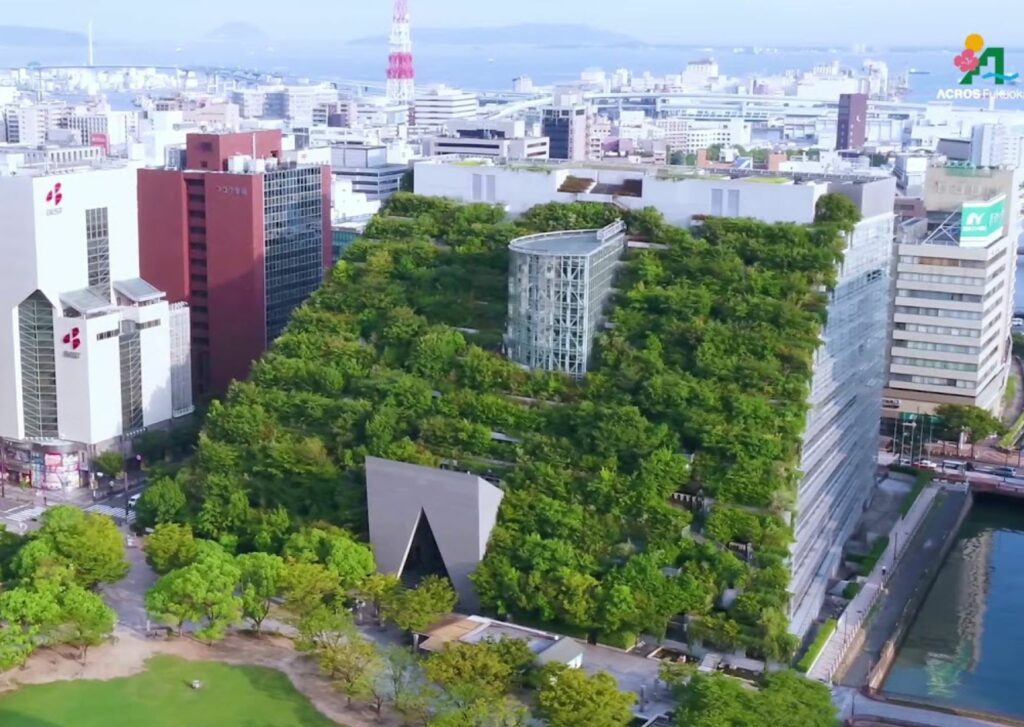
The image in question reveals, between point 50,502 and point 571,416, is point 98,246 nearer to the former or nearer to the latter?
point 50,502

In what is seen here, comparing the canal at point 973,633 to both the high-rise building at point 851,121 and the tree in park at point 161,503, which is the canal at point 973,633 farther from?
the high-rise building at point 851,121

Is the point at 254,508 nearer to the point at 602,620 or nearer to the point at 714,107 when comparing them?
the point at 602,620

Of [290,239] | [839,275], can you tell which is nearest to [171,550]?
[839,275]

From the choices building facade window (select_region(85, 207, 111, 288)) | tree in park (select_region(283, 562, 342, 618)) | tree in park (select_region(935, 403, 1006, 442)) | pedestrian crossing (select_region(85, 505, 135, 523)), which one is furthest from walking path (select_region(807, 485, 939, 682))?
building facade window (select_region(85, 207, 111, 288))

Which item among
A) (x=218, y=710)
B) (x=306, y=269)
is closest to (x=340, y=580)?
(x=218, y=710)

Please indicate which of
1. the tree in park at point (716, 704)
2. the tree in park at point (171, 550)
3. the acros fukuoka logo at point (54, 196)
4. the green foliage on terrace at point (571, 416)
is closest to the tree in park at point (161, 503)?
the green foliage on terrace at point (571, 416)

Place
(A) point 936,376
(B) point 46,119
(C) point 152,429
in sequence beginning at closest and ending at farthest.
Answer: (C) point 152,429 < (A) point 936,376 < (B) point 46,119
